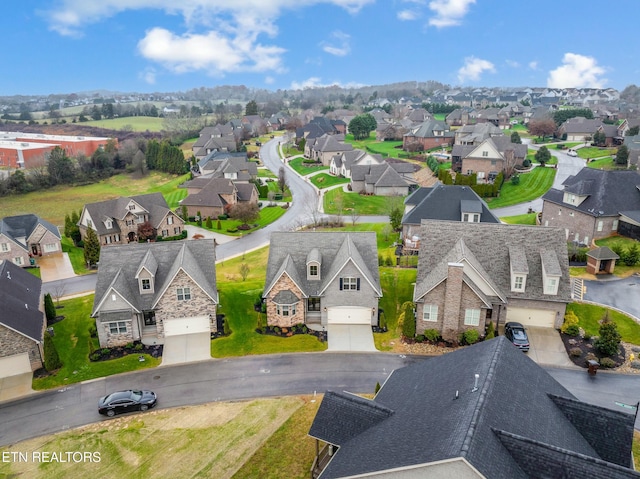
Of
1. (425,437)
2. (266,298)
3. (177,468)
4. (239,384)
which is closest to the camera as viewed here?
(425,437)

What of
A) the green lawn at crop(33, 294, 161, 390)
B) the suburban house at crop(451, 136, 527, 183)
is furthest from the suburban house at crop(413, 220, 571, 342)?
the suburban house at crop(451, 136, 527, 183)

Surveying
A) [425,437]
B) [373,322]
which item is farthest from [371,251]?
[425,437]

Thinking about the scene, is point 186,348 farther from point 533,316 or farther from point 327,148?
point 327,148

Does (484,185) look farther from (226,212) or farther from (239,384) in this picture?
(239,384)

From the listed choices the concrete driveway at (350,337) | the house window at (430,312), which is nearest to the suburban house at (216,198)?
the concrete driveway at (350,337)

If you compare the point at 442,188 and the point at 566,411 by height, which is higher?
the point at 442,188

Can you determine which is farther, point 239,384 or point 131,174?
point 131,174

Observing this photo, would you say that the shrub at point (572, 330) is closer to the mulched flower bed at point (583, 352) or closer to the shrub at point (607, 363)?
the mulched flower bed at point (583, 352)
